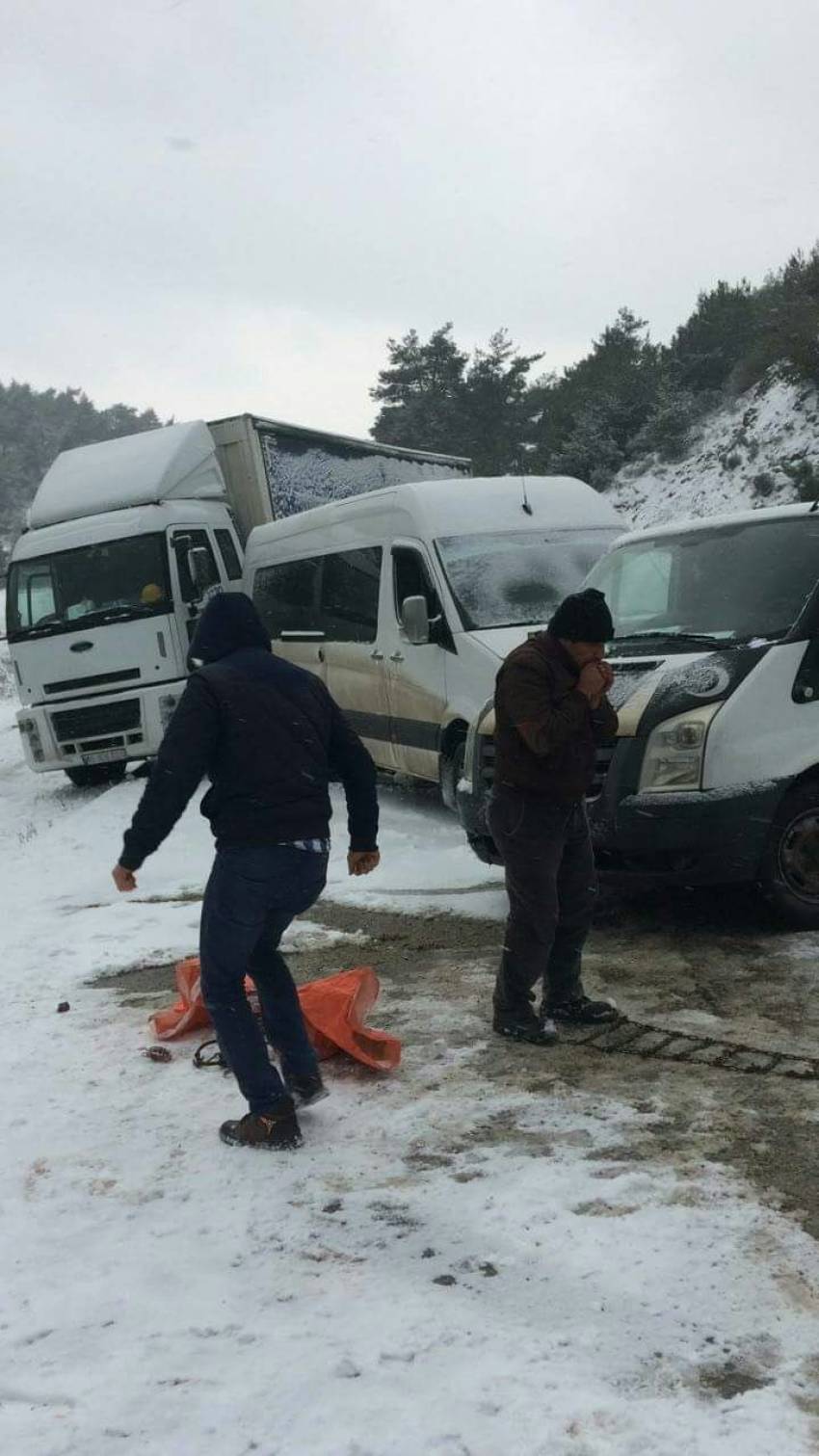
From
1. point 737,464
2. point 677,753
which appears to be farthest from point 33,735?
point 737,464

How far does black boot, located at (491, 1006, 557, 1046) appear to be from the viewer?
4688mm

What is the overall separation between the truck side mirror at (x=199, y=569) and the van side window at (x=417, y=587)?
3.46 metres

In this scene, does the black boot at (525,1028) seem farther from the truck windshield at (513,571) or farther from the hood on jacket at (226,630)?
the truck windshield at (513,571)

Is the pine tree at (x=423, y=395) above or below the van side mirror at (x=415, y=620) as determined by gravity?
above

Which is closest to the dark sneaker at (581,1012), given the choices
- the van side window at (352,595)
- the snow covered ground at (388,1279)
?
the snow covered ground at (388,1279)

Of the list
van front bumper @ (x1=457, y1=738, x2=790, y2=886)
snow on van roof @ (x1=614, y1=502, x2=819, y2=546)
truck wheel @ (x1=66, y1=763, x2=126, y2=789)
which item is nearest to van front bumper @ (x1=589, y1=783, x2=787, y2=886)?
van front bumper @ (x1=457, y1=738, x2=790, y2=886)

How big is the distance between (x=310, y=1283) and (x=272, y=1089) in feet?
2.92

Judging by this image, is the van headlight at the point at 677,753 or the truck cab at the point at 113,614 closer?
the van headlight at the point at 677,753

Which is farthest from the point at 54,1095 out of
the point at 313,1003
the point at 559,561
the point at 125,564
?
the point at 125,564

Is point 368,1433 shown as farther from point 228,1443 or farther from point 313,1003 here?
point 313,1003

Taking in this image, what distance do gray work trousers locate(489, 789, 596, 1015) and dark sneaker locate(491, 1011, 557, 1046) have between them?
2 cm

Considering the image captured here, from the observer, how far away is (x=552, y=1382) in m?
2.62

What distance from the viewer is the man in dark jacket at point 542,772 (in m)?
4.54

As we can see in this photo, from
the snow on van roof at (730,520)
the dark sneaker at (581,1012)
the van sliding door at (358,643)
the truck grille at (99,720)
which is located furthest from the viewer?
the truck grille at (99,720)
